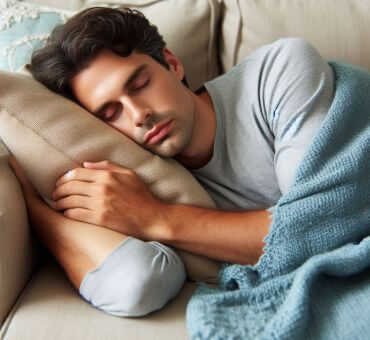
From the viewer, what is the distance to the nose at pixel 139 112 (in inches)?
40.4

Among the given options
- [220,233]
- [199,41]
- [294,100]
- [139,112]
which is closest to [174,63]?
[199,41]

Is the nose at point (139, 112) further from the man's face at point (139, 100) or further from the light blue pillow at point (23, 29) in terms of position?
the light blue pillow at point (23, 29)

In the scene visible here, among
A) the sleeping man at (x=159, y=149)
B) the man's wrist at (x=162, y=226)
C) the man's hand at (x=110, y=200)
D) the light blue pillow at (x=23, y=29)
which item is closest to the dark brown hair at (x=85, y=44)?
the sleeping man at (x=159, y=149)

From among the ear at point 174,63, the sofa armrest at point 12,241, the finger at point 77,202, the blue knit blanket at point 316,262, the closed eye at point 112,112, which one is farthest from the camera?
the ear at point 174,63

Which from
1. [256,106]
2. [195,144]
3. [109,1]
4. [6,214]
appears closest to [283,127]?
[256,106]

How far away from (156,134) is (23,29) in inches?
20.5

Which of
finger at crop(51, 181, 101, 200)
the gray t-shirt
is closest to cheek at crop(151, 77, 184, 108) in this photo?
the gray t-shirt

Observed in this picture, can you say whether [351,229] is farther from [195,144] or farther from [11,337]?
[11,337]

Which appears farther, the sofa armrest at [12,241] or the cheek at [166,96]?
the cheek at [166,96]

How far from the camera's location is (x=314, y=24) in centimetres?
130

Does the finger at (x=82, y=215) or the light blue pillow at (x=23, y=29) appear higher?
the light blue pillow at (x=23, y=29)

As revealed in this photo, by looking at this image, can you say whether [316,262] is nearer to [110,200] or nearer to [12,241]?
[110,200]

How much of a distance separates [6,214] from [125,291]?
0.83ft

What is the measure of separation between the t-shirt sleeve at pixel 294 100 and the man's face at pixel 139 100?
0.19 meters
